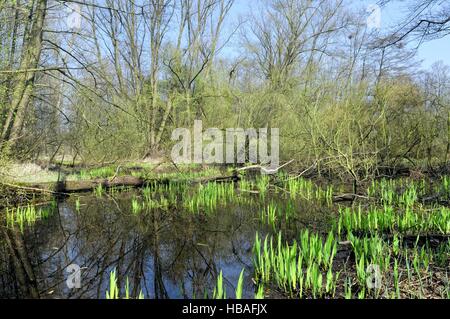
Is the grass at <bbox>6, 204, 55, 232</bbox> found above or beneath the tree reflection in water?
above

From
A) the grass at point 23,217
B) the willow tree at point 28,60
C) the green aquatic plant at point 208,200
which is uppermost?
the willow tree at point 28,60

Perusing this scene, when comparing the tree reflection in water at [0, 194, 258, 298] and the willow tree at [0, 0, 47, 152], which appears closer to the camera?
the tree reflection in water at [0, 194, 258, 298]

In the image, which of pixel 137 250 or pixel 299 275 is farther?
pixel 137 250

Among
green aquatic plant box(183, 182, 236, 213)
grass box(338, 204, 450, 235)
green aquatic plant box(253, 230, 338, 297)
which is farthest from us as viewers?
green aquatic plant box(183, 182, 236, 213)

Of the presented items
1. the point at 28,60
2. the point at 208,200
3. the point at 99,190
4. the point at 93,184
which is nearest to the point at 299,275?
the point at 208,200

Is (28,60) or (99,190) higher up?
(28,60)

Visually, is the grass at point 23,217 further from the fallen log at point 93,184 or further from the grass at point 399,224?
the grass at point 399,224

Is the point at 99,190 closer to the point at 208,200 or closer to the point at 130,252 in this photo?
the point at 208,200

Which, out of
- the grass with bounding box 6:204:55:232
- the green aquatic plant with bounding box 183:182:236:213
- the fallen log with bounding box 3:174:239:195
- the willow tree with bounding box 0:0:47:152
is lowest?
the grass with bounding box 6:204:55:232

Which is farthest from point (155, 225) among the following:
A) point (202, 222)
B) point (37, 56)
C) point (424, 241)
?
point (37, 56)

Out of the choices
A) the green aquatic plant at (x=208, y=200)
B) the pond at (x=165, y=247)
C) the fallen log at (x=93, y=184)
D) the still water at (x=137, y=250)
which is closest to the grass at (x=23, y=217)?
the pond at (x=165, y=247)

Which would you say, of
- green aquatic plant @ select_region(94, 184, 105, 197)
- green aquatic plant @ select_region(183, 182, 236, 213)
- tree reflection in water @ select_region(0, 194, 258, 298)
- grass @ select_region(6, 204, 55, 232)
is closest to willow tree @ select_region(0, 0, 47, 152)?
green aquatic plant @ select_region(94, 184, 105, 197)

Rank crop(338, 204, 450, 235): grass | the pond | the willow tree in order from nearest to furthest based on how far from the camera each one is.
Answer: the pond < crop(338, 204, 450, 235): grass < the willow tree

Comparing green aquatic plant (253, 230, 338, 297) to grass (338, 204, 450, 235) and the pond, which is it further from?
grass (338, 204, 450, 235)
